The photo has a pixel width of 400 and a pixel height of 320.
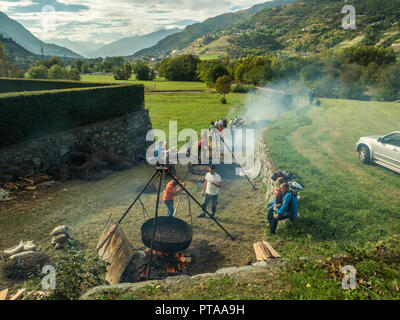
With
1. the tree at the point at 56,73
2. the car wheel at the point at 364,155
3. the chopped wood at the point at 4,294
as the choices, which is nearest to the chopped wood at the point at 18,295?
the chopped wood at the point at 4,294

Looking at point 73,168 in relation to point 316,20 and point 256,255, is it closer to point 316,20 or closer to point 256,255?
point 256,255

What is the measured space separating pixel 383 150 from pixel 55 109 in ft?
51.3

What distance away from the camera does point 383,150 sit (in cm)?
1084

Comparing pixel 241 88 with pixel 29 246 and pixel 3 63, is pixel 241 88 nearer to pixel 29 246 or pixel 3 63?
pixel 3 63

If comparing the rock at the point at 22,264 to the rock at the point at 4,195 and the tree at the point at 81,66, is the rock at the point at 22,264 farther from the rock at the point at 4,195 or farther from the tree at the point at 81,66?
the tree at the point at 81,66

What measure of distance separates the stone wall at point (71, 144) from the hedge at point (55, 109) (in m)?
0.41

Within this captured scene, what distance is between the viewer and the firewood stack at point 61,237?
7.38m

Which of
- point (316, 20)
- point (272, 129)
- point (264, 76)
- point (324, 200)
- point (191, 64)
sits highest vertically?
point (316, 20)

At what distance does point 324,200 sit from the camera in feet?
29.0

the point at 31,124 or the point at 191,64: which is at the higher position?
the point at 191,64

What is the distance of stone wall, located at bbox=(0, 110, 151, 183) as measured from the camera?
11.2m

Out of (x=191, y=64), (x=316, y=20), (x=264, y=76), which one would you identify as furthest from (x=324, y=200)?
(x=316, y=20)
